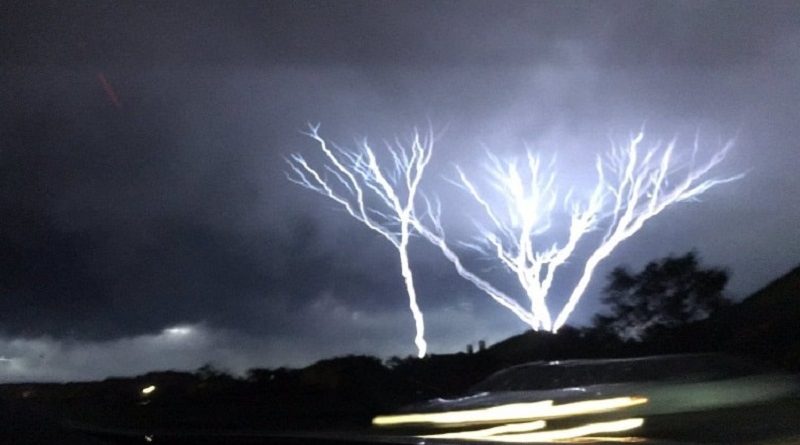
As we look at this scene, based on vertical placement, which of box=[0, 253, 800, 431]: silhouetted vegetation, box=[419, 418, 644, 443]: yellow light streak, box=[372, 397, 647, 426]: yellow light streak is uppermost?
box=[0, 253, 800, 431]: silhouetted vegetation

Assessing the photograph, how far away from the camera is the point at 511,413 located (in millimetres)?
6445

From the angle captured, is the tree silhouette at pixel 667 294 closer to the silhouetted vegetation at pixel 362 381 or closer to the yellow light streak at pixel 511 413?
the silhouetted vegetation at pixel 362 381

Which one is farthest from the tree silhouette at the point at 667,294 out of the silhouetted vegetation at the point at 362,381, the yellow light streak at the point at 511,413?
the yellow light streak at the point at 511,413

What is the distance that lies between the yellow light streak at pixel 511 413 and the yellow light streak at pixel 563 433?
1.36ft

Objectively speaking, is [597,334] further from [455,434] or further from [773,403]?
[455,434]

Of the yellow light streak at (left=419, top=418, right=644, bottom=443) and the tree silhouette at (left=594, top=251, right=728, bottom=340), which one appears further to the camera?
the tree silhouette at (left=594, top=251, right=728, bottom=340)

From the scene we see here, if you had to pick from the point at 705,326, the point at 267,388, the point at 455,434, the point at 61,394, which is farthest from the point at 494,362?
the point at 705,326

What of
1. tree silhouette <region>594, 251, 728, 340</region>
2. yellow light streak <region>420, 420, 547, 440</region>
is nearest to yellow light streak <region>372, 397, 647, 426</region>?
yellow light streak <region>420, 420, 547, 440</region>

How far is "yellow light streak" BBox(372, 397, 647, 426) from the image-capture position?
618 cm

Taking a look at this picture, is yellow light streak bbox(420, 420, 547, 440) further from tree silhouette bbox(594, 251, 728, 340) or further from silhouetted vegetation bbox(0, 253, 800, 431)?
tree silhouette bbox(594, 251, 728, 340)

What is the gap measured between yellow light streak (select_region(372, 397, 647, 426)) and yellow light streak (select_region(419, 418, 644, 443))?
0.41 metres

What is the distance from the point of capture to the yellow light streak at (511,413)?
6.18 m

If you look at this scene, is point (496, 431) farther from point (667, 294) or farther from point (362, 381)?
point (667, 294)

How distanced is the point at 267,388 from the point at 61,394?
285 cm
